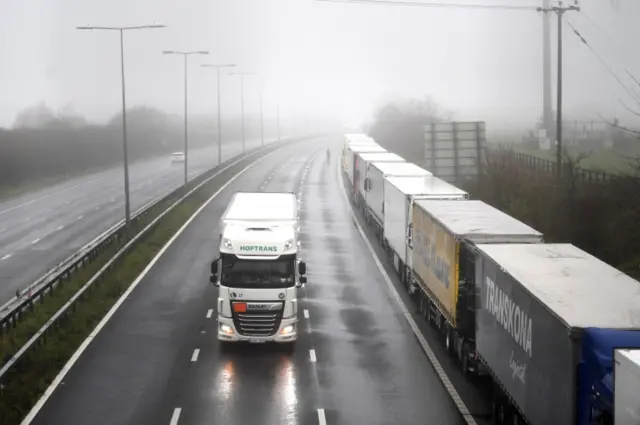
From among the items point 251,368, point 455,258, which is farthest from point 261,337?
point 455,258

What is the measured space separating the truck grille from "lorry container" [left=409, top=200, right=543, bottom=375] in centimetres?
455

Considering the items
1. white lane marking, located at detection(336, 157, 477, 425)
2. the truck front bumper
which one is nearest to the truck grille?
the truck front bumper

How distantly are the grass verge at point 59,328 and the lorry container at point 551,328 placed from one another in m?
10.7

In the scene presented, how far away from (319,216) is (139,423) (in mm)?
38020

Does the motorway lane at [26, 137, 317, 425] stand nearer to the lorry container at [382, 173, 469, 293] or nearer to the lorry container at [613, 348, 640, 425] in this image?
the lorry container at [382, 173, 469, 293]

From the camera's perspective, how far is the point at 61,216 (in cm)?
6078

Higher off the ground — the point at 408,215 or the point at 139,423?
the point at 408,215

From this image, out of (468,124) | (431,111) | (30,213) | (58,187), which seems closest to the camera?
(468,124)

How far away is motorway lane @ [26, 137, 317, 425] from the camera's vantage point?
846 inches

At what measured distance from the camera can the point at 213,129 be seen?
183125 millimetres

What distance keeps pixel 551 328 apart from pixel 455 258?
8.84 m

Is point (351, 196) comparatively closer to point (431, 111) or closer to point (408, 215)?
point (408, 215)

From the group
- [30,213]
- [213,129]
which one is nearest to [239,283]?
[30,213]

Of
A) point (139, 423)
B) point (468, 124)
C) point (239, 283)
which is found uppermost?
point (468, 124)
